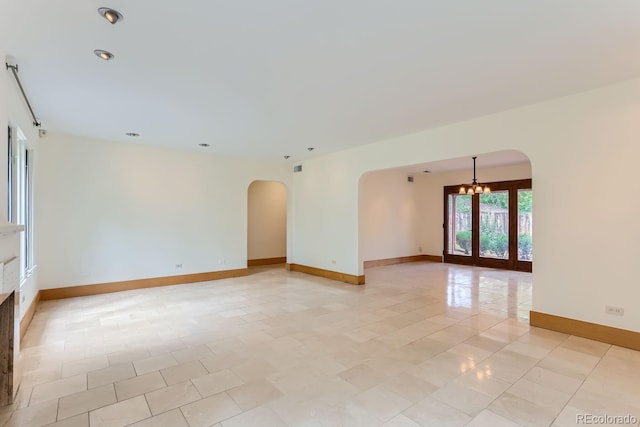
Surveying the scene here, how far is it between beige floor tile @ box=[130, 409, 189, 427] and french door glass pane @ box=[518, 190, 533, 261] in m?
8.77

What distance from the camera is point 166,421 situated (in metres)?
2.16

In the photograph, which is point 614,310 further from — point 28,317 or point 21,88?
point 28,317

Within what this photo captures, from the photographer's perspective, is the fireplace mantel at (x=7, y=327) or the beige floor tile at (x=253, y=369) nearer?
the fireplace mantel at (x=7, y=327)

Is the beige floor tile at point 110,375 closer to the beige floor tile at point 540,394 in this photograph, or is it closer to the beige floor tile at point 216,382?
the beige floor tile at point 216,382

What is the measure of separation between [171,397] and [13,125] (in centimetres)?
344

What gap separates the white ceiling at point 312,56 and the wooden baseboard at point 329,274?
11.2 ft

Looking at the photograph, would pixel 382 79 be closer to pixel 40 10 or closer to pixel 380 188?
pixel 40 10

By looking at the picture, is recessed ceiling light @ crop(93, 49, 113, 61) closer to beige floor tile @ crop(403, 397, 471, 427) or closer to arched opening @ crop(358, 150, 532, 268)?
beige floor tile @ crop(403, 397, 471, 427)

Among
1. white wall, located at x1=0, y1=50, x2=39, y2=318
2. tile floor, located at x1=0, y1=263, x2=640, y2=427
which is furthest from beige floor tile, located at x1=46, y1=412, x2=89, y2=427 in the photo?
white wall, located at x1=0, y1=50, x2=39, y2=318

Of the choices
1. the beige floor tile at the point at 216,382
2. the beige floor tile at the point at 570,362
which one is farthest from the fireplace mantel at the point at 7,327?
the beige floor tile at the point at 570,362

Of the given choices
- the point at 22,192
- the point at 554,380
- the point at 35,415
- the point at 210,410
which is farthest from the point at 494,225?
the point at 22,192

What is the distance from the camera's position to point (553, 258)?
3.95 m

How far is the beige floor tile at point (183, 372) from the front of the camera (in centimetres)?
275

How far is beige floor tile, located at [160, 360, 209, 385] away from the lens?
275 cm
